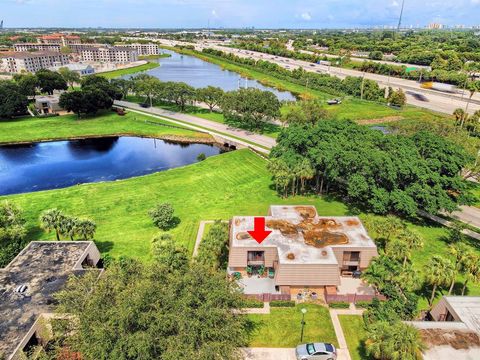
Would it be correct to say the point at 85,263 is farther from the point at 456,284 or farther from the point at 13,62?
the point at 13,62

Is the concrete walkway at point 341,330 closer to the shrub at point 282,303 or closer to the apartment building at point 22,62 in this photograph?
the shrub at point 282,303

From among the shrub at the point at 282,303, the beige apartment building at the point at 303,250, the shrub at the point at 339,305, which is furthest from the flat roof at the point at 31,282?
the shrub at the point at 339,305

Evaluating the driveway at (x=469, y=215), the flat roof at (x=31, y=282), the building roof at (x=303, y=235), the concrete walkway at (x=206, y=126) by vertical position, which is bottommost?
the driveway at (x=469, y=215)

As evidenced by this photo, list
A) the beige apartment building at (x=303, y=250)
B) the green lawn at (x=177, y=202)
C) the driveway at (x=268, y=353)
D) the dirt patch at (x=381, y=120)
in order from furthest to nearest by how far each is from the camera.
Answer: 1. the dirt patch at (x=381, y=120)
2. the green lawn at (x=177, y=202)
3. the beige apartment building at (x=303, y=250)
4. the driveway at (x=268, y=353)

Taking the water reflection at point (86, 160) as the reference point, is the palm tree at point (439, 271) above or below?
above

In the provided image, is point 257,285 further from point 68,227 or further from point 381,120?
point 381,120

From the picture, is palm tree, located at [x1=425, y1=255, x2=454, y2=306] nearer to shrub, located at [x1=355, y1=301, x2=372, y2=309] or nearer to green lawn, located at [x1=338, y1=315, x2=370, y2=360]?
shrub, located at [x1=355, y1=301, x2=372, y2=309]
